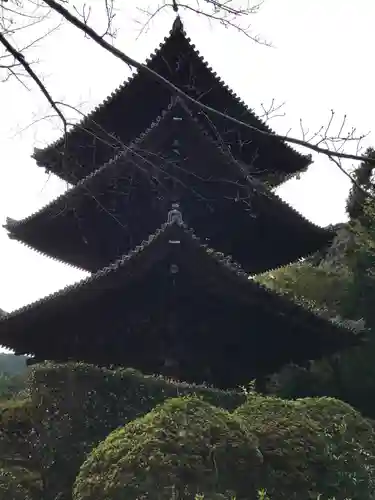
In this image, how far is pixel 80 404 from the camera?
7.43 m

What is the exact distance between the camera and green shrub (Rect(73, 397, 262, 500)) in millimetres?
4656

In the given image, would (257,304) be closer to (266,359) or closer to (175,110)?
(266,359)

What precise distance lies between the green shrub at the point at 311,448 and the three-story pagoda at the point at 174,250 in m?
2.72

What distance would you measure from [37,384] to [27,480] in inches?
44.4

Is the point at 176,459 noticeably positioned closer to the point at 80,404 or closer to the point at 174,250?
the point at 80,404

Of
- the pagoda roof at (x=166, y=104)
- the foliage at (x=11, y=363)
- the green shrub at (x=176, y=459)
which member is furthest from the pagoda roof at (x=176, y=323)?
the foliage at (x=11, y=363)

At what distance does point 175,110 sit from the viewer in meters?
10.3

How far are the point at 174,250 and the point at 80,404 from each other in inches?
90.9

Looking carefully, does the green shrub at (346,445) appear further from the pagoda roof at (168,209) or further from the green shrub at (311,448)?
the pagoda roof at (168,209)

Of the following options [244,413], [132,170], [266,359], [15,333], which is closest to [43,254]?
[15,333]

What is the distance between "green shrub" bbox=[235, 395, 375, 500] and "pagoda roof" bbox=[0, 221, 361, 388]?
2716mm

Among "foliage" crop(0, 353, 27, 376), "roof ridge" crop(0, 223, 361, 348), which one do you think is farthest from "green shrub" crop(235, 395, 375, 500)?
"foliage" crop(0, 353, 27, 376)

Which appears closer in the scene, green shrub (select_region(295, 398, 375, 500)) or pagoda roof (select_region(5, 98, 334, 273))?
green shrub (select_region(295, 398, 375, 500))

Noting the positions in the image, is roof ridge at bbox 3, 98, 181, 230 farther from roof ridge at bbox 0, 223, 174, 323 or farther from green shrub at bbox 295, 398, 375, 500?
green shrub at bbox 295, 398, 375, 500
